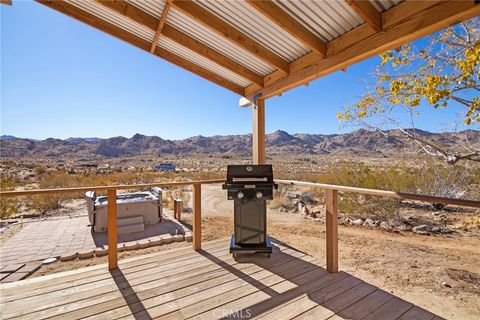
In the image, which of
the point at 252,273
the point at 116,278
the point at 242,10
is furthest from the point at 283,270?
the point at 242,10

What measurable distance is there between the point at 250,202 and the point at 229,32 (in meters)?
2.02

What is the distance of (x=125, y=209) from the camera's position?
586cm

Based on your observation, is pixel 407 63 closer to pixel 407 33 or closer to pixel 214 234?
pixel 407 33

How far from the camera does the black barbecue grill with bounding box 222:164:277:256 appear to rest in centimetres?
281

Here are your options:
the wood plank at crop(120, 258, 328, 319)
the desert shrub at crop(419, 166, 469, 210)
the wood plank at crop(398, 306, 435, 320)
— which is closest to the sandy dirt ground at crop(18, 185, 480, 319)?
the wood plank at crop(398, 306, 435, 320)

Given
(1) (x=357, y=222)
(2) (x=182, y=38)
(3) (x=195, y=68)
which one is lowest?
(1) (x=357, y=222)

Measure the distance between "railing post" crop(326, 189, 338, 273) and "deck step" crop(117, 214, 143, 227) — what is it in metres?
4.77

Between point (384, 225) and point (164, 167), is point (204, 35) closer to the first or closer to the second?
point (384, 225)

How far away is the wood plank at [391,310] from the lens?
1.92 m

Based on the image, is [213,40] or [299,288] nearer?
[299,288]

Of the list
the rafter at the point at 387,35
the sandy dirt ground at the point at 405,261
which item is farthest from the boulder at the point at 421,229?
the rafter at the point at 387,35

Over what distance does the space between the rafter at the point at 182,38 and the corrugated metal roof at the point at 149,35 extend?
0.10 m

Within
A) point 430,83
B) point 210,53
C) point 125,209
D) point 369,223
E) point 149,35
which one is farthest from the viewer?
point 125,209

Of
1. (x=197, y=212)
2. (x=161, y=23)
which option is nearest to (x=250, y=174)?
(x=197, y=212)
